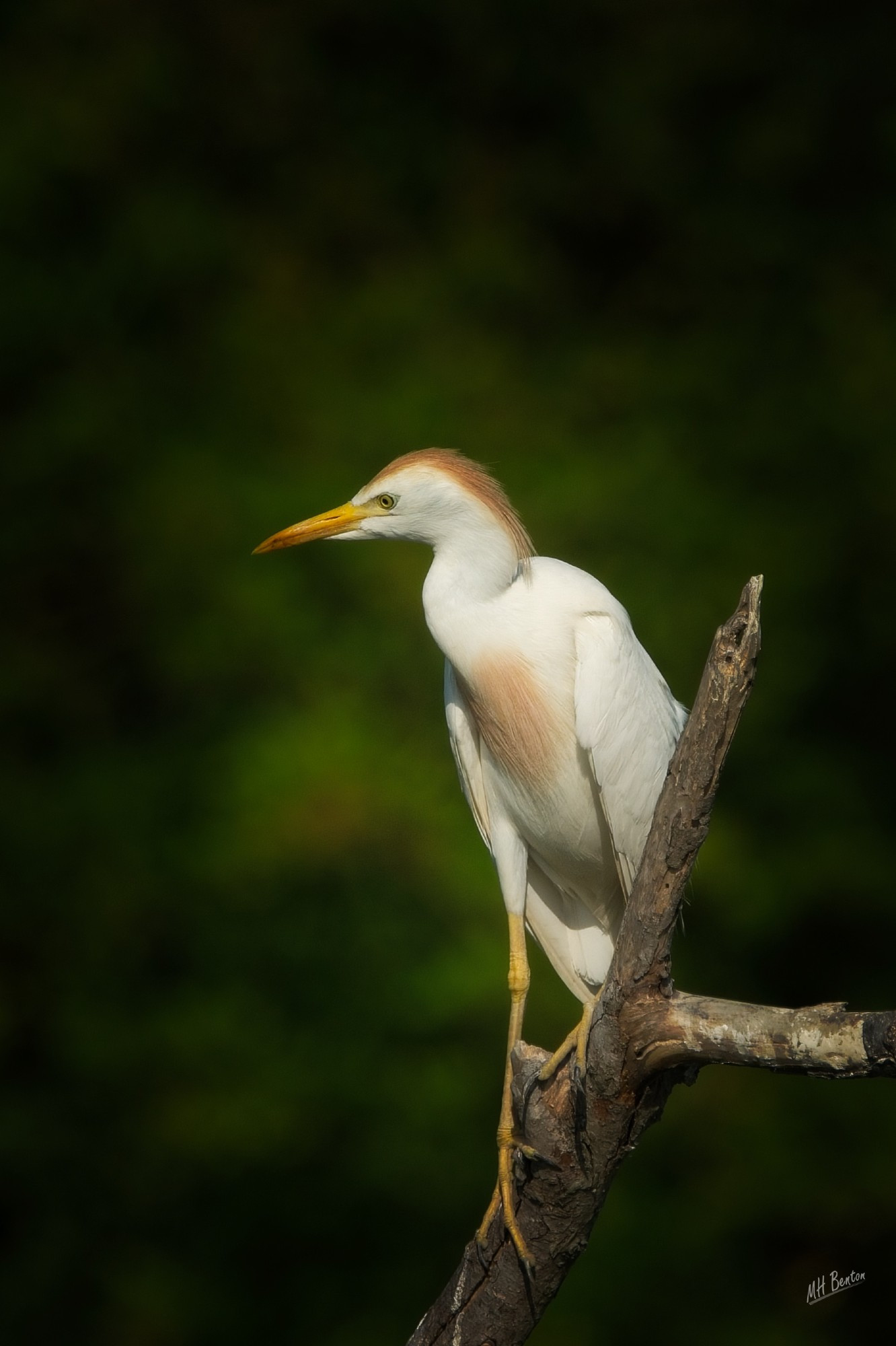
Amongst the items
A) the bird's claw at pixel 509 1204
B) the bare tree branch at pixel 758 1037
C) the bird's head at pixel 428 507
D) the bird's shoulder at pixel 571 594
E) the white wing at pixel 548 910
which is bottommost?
the bird's claw at pixel 509 1204

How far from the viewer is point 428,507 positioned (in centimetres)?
190

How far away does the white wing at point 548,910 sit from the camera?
7.12 feet

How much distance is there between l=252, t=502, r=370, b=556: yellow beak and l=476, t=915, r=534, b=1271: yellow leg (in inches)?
29.0

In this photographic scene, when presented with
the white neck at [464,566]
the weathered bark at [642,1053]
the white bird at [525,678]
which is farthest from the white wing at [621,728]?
the weathered bark at [642,1053]

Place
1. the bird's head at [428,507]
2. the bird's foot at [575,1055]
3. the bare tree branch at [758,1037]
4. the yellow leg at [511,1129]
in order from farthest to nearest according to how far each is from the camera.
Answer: the bird's head at [428,507]
the yellow leg at [511,1129]
the bird's foot at [575,1055]
the bare tree branch at [758,1037]

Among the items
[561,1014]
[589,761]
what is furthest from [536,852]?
[561,1014]

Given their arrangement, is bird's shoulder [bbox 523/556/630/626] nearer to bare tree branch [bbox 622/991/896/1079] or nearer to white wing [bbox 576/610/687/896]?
white wing [bbox 576/610/687/896]

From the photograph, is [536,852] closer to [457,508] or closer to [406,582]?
[457,508]

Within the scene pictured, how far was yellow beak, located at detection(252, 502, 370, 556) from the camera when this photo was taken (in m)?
1.95

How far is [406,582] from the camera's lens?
Answer: 11.6ft

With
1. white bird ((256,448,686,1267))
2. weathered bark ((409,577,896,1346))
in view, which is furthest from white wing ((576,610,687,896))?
weathered bark ((409,577,896,1346))

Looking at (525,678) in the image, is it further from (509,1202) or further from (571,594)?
(509,1202)

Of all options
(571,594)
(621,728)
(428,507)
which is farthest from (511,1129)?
(428,507)

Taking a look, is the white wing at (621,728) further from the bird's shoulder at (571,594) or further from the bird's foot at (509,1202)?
the bird's foot at (509,1202)
